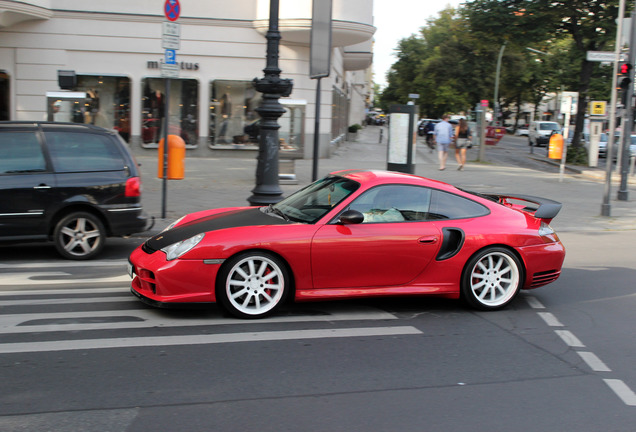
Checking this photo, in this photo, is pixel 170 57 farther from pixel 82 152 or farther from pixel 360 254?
pixel 360 254

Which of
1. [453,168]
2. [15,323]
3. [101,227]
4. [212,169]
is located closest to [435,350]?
[15,323]

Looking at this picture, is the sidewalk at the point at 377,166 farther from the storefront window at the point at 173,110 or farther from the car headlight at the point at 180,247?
the car headlight at the point at 180,247

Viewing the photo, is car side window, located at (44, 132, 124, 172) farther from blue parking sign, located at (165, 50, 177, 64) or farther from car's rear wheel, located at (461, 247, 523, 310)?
car's rear wheel, located at (461, 247, 523, 310)

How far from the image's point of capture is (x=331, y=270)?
5.61 meters

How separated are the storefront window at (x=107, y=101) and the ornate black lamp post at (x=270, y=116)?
1354 centimetres

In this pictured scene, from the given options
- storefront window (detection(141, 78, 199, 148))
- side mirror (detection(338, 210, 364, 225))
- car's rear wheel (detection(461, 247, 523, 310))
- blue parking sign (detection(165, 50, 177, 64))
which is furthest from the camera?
storefront window (detection(141, 78, 199, 148))

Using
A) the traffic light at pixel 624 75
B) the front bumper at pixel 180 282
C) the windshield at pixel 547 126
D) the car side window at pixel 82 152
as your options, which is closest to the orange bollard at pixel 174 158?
the car side window at pixel 82 152

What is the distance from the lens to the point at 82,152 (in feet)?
26.2

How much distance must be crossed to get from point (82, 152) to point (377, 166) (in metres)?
15.6

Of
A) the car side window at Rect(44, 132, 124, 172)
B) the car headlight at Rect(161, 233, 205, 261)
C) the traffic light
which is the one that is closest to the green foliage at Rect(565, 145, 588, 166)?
the traffic light

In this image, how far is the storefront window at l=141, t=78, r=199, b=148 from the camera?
74.9ft

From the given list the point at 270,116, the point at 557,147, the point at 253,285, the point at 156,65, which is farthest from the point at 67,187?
the point at 557,147

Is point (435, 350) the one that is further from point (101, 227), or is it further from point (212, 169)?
point (212, 169)

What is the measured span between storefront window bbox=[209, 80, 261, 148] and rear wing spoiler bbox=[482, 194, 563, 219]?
1689cm
